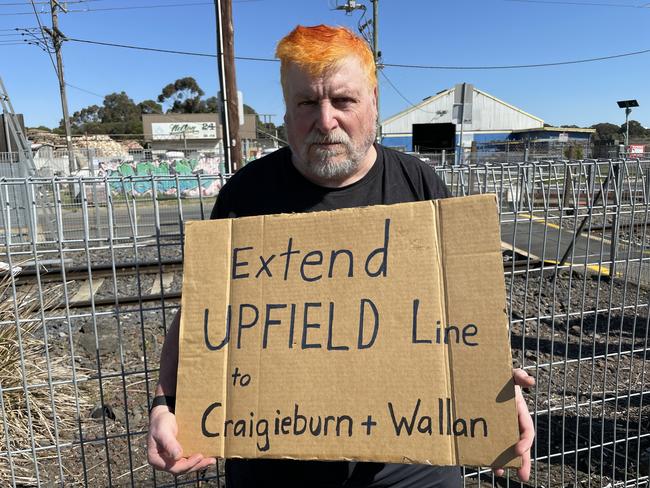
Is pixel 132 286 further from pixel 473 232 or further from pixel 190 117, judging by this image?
pixel 190 117

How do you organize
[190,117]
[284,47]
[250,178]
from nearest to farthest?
[284,47] < [250,178] < [190,117]

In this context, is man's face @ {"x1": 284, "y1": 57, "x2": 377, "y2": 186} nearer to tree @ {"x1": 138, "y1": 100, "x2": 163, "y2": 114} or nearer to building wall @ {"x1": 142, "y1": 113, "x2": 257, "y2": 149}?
building wall @ {"x1": 142, "y1": 113, "x2": 257, "y2": 149}

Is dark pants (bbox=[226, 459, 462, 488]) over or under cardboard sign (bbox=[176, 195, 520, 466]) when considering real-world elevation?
under

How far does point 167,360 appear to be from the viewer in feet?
5.17

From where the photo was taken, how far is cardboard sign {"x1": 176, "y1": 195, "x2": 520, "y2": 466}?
1320 millimetres

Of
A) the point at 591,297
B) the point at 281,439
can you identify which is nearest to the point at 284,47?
the point at 281,439

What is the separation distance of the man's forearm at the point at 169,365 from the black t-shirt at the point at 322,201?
381 mm

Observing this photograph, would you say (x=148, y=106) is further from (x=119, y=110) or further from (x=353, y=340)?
(x=353, y=340)

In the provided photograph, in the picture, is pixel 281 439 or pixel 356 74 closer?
pixel 281 439

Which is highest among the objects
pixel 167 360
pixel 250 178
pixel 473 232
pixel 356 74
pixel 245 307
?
pixel 356 74

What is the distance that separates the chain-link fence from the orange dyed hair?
0.63 meters

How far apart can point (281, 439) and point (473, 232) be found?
775 millimetres

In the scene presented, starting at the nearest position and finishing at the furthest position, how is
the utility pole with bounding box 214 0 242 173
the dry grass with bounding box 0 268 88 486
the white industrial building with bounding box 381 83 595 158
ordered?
the dry grass with bounding box 0 268 88 486 → the utility pole with bounding box 214 0 242 173 → the white industrial building with bounding box 381 83 595 158

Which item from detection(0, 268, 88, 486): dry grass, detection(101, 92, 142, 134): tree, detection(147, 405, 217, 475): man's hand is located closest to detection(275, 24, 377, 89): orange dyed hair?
detection(147, 405, 217, 475): man's hand
